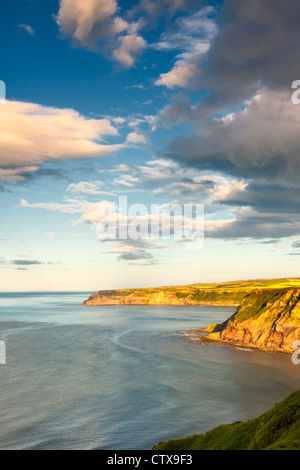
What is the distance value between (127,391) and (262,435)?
47215mm

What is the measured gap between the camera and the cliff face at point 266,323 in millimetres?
114125

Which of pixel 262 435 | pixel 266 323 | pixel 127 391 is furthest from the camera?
pixel 266 323

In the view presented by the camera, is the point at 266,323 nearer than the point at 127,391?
No

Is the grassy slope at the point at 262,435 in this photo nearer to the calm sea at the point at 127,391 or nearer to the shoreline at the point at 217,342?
the calm sea at the point at 127,391

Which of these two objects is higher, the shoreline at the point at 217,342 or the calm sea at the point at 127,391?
the calm sea at the point at 127,391

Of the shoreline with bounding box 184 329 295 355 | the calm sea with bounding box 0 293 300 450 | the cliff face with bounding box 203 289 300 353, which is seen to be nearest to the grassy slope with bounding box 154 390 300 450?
the calm sea with bounding box 0 293 300 450

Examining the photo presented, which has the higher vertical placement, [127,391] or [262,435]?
[262,435]

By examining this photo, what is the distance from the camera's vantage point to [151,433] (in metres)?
51.6

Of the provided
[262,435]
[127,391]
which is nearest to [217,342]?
[127,391]

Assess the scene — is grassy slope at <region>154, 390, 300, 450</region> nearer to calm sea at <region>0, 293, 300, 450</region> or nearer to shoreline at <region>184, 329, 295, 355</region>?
calm sea at <region>0, 293, 300, 450</region>

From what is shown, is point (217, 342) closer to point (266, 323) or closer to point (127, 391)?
point (266, 323)

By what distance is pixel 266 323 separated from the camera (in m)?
123

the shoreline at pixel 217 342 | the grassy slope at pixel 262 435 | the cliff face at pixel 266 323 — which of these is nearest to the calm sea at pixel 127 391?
the shoreline at pixel 217 342

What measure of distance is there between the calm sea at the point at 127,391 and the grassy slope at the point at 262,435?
14186 millimetres
